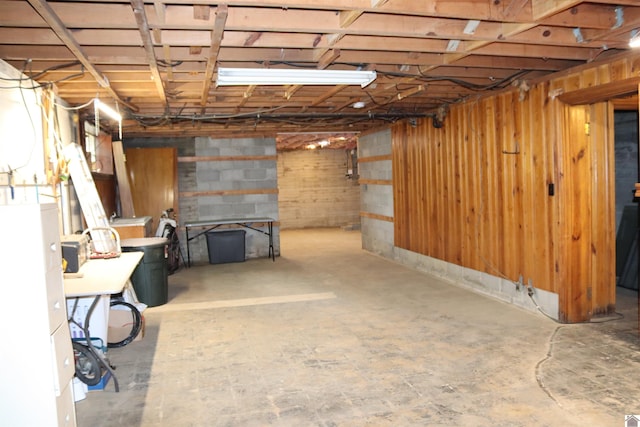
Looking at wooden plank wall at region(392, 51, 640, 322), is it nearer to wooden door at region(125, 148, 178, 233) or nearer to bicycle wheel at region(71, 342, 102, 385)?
bicycle wheel at region(71, 342, 102, 385)

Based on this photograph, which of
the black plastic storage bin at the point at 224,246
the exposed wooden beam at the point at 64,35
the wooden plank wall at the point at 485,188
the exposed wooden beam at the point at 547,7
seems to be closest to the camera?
the exposed wooden beam at the point at 64,35

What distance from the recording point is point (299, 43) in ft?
11.2

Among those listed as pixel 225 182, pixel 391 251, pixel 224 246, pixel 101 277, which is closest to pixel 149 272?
pixel 101 277

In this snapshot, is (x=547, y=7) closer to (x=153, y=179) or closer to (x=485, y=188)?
(x=485, y=188)

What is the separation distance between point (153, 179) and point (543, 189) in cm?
641

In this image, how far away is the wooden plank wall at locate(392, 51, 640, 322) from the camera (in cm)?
450

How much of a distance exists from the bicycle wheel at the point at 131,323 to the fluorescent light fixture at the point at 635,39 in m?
4.43

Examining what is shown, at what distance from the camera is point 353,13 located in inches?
112

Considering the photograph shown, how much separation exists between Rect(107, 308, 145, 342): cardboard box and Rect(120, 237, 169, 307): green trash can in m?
1.21

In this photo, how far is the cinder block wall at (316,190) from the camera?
1444 centimetres

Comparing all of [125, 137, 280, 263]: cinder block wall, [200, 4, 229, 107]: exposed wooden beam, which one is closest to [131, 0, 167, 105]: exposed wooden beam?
[200, 4, 229, 107]: exposed wooden beam

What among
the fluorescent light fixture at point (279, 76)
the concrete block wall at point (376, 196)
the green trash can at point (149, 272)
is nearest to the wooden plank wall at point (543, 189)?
the fluorescent light fixture at point (279, 76)

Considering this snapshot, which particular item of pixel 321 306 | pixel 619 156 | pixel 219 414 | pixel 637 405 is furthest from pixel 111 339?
pixel 619 156

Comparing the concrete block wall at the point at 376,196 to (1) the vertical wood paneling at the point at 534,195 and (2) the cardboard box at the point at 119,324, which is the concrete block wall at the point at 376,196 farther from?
(2) the cardboard box at the point at 119,324
